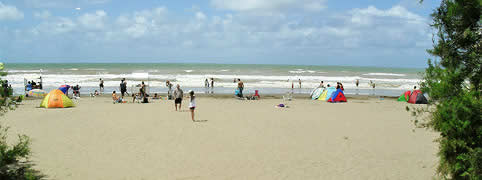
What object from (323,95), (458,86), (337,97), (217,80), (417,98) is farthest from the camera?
(217,80)

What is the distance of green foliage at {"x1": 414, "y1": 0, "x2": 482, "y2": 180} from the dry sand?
254cm

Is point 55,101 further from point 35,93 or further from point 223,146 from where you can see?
point 223,146

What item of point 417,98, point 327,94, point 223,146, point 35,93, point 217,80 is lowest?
point 223,146

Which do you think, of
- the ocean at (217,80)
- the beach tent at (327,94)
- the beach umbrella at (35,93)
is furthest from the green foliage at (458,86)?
the beach umbrella at (35,93)

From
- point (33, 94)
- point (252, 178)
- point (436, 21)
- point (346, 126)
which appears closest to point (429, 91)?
point (436, 21)

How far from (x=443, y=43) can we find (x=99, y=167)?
8.14m

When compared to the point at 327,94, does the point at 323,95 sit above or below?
below

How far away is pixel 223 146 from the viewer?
10.8 meters

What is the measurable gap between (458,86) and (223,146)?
6852 mm

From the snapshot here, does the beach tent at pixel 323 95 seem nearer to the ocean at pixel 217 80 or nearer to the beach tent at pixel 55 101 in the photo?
the ocean at pixel 217 80

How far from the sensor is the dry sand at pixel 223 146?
8328mm

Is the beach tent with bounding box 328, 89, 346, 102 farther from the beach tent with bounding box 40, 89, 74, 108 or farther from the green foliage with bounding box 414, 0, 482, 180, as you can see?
the green foliage with bounding box 414, 0, 482, 180

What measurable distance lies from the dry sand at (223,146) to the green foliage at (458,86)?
254 cm

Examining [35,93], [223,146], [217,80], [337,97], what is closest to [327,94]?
[337,97]
